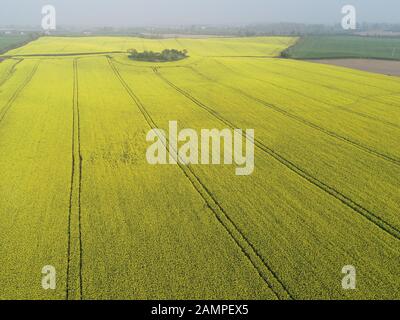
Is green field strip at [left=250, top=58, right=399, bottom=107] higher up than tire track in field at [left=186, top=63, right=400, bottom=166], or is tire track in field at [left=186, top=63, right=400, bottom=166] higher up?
green field strip at [left=250, top=58, right=399, bottom=107]

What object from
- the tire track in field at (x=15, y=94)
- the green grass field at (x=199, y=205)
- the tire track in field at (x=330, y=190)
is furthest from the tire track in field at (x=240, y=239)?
the tire track in field at (x=15, y=94)

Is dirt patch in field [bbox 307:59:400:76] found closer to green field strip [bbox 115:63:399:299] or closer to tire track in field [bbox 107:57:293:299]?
green field strip [bbox 115:63:399:299]

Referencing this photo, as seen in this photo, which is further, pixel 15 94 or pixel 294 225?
pixel 15 94

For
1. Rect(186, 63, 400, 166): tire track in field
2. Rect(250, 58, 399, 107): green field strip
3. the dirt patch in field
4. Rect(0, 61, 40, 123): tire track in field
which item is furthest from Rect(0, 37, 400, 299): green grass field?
the dirt patch in field

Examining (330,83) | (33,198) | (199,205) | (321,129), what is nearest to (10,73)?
(33,198)

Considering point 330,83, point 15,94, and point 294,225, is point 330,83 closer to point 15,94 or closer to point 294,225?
point 294,225

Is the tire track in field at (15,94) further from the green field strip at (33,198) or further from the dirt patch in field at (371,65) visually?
the dirt patch in field at (371,65)
